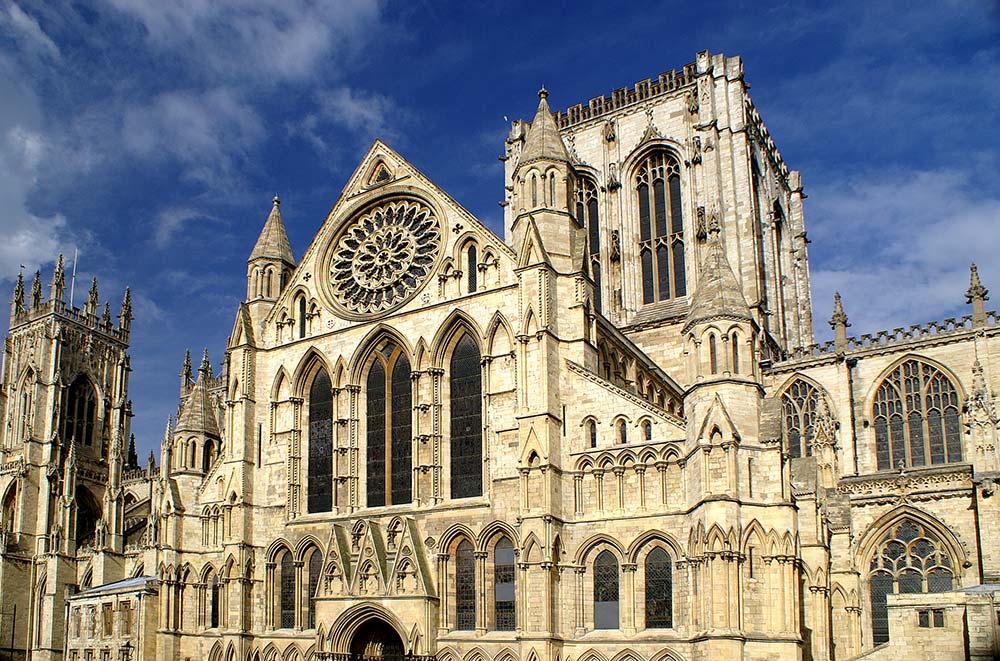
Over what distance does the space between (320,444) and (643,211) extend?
2652cm

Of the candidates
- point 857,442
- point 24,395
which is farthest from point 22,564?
point 857,442

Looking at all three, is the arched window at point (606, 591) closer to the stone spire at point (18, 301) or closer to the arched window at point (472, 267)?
the arched window at point (472, 267)

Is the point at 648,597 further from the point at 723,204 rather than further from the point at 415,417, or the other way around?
the point at 723,204

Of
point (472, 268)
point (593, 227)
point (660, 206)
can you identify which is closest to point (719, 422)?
point (472, 268)

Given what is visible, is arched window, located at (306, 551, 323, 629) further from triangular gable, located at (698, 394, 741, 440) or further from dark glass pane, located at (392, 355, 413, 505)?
triangular gable, located at (698, 394, 741, 440)

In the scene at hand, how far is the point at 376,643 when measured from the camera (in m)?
33.1

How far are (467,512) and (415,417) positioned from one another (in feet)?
12.4

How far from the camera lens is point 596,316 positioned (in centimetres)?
3466

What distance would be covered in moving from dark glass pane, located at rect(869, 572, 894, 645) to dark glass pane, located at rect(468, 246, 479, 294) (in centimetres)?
2024

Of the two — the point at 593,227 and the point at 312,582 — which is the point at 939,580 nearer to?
the point at 312,582

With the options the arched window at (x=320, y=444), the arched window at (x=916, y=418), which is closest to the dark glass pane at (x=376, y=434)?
the arched window at (x=320, y=444)

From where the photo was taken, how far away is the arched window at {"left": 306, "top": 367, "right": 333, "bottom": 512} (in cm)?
3594

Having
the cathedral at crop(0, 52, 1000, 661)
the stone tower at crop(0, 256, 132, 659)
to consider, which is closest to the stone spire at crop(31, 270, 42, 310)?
the stone tower at crop(0, 256, 132, 659)

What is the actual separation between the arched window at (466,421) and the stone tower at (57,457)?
29.5 m
